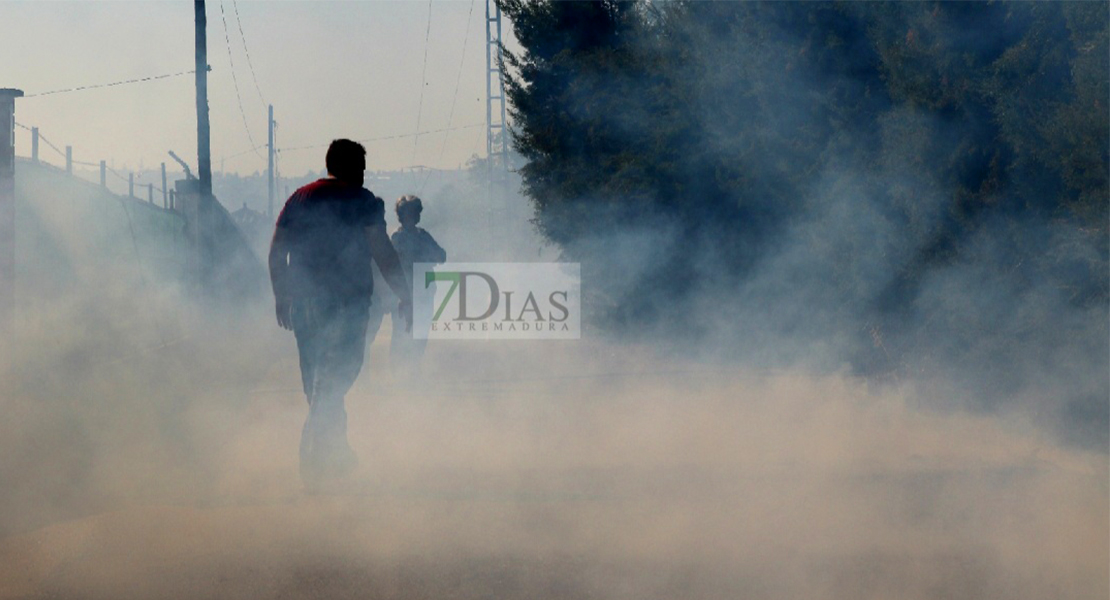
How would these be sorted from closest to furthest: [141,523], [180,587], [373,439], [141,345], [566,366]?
[180,587] < [141,523] < [373,439] < [566,366] < [141,345]

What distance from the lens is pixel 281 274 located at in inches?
235

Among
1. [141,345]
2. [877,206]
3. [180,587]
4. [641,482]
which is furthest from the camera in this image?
[141,345]

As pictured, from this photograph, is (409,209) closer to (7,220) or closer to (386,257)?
(386,257)

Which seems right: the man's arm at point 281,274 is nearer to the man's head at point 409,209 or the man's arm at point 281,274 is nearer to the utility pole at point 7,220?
the man's head at point 409,209

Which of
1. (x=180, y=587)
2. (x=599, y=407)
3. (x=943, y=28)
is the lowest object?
(x=180, y=587)

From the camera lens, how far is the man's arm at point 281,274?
5.95m

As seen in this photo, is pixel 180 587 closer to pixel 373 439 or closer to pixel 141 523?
pixel 141 523

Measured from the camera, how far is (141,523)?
16.0 ft

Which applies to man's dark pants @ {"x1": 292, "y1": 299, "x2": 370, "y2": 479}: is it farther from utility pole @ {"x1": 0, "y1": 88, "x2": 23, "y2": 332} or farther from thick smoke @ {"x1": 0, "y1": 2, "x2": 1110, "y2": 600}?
utility pole @ {"x1": 0, "y1": 88, "x2": 23, "y2": 332}

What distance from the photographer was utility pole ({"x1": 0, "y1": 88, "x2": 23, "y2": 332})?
1455 cm

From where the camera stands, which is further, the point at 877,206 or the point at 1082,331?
the point at 877,206

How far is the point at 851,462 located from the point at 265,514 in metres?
2.96

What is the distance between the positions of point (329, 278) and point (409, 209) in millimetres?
3539

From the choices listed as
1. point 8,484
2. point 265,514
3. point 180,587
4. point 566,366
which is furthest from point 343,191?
point 566,366
